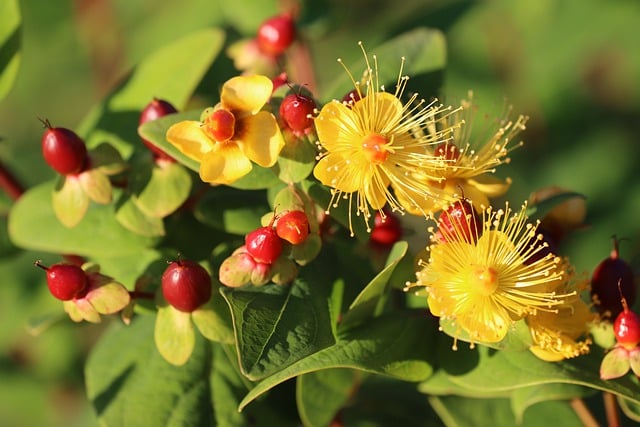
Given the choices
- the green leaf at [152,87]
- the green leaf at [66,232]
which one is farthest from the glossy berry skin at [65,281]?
the green leaf at [152,87]

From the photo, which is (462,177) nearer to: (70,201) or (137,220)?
(137,220)

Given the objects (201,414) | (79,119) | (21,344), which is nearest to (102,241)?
(201,414)

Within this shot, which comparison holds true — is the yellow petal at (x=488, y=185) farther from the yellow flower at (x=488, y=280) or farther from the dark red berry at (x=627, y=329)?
the dark red berry at (x=627, y=329)

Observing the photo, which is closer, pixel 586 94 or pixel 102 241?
pixel 102 241

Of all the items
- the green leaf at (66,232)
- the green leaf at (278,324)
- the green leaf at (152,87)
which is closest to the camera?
the green leaf at (278,324)

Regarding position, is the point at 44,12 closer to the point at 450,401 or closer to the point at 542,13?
the point at 542,13

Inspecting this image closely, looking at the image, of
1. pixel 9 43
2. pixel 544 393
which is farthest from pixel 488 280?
pixel 9 43
